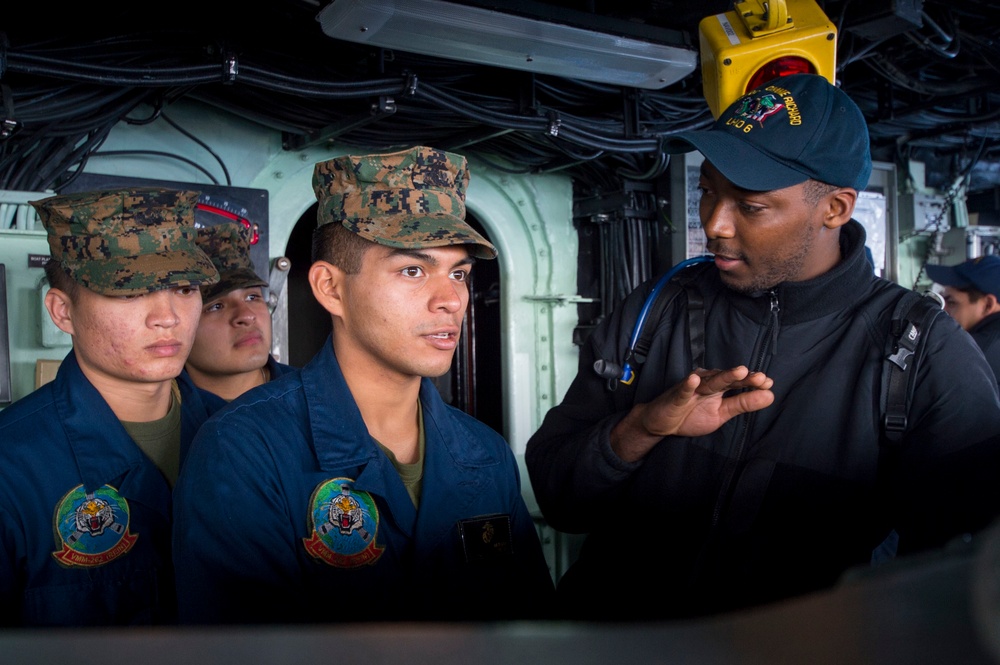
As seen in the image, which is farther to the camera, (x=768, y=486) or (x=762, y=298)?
(x=762, y=298)

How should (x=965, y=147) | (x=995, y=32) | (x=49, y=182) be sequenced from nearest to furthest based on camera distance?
(x=49, y=182)
(x=995, y=32)
(x=965, y=147)

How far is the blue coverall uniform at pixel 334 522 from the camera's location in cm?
144

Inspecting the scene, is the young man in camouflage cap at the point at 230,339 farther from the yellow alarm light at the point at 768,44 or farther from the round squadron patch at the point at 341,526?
the yellow alarm light at the point at 768,44

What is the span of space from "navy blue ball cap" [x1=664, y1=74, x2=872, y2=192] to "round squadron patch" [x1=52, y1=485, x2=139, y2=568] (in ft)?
4.92

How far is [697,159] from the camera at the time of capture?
3.96 meters

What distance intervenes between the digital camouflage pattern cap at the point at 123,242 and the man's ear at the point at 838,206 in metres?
1.45

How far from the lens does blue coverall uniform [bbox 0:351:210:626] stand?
173 centimetres

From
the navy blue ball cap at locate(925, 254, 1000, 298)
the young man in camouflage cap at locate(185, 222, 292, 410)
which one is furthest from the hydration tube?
the navy blue ball cap at locate(925, 254, 1000, 298)

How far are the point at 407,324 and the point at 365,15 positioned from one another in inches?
38.5

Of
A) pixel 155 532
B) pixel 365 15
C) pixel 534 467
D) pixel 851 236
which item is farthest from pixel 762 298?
pixel 155 532

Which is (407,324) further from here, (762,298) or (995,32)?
(995,32)

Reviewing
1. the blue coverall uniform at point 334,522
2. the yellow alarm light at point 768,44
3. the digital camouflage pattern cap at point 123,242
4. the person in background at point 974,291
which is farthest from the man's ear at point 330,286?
the person in background at point 974,291

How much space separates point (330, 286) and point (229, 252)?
120cm

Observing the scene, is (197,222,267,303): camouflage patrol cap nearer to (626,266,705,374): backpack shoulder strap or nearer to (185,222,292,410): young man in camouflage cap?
(185,222,292,410): young man in camouflage cap
